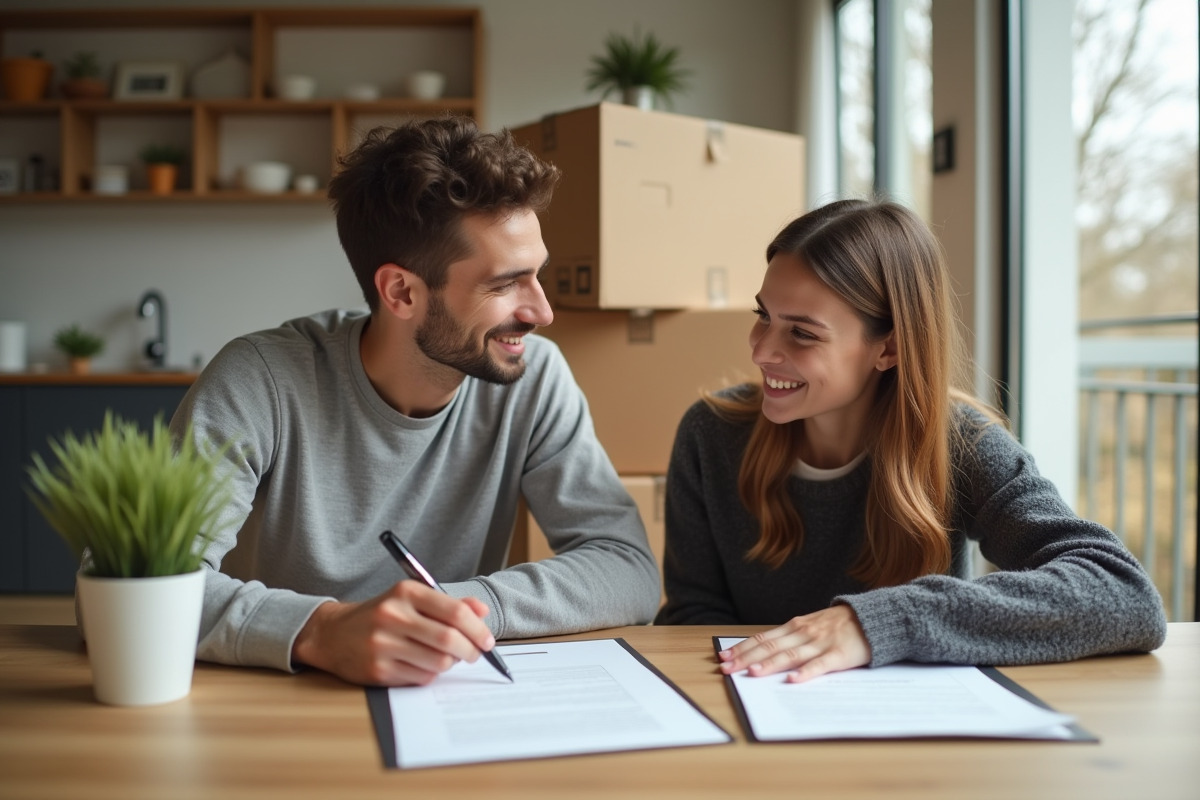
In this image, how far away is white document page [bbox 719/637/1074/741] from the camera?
29.8 inches

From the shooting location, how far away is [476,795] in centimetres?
65

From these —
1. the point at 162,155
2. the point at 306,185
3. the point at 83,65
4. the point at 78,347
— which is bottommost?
the point at 78,347

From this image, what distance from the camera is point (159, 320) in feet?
13.2

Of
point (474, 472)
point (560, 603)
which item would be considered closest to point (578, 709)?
point (560, 603)

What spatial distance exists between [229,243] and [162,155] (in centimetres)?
41

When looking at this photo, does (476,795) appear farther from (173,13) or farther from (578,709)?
(173,13)

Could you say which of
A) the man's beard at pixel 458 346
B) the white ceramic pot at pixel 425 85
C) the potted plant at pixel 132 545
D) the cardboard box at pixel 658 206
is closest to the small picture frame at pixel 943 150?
the cardboard box at pixel 658 206

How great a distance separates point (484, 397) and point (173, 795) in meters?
0.81

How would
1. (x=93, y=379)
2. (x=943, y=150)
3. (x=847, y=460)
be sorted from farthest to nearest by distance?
1. (x=93, y=379)
2. (x=943, y=150)
3. (x=847, y=460)

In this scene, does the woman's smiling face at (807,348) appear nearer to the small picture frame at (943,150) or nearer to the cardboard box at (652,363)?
the cardboard box at (652,363)

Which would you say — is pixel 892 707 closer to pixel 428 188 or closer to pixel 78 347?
pixel 428 188

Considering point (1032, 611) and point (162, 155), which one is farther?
point (162, 155)

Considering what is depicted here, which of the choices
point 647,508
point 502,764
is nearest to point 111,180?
point 647,508

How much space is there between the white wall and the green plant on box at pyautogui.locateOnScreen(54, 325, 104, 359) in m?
0.18
